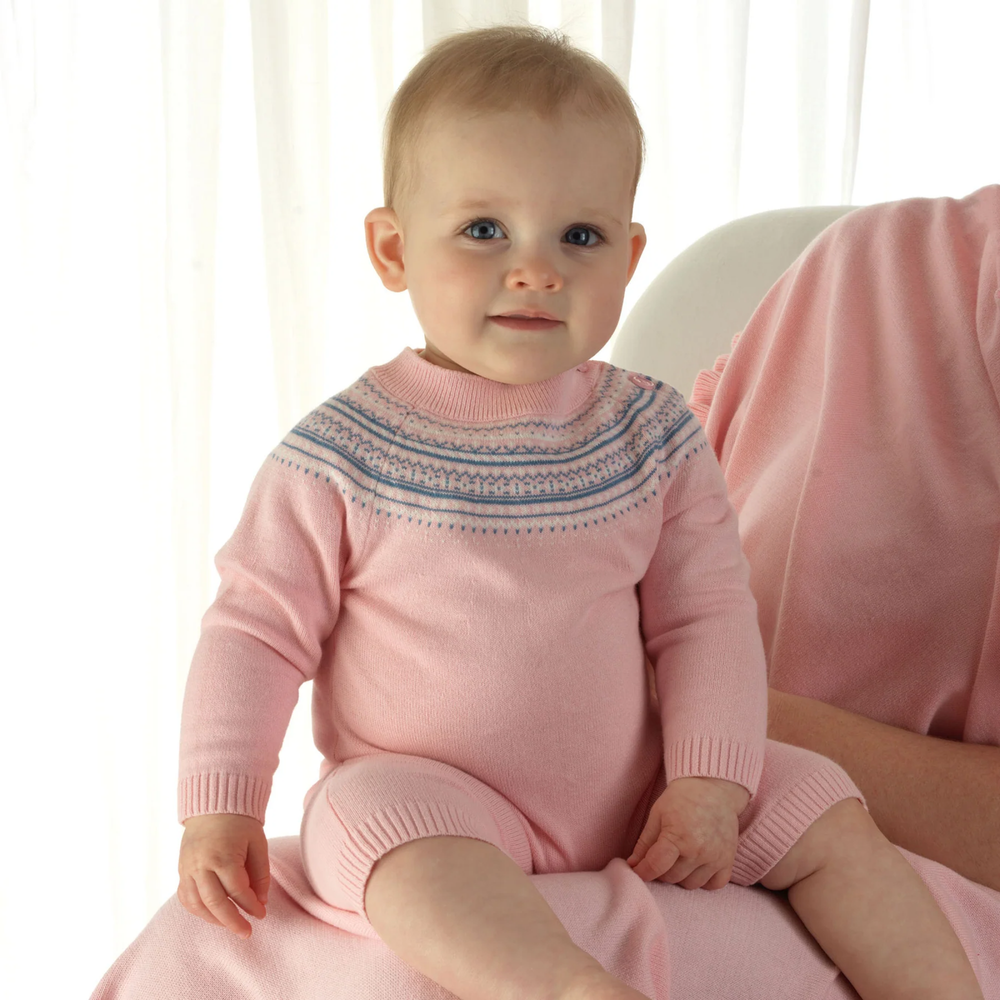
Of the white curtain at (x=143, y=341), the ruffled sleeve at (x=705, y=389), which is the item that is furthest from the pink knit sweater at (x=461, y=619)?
the white curtain at (x=143, y=341)

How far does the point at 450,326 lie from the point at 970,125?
204 centimetres

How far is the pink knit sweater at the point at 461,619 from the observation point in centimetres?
84

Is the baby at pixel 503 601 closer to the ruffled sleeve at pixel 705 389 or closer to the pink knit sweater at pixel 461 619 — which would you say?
the pink knit sweater at pixel 461 619

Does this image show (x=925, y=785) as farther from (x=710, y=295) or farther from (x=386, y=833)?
(x=710, y=295)

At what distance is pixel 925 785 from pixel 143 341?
3.94ft

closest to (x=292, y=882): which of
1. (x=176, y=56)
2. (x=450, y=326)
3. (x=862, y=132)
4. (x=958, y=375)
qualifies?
(x=450, y=326)

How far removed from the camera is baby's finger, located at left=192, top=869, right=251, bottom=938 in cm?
75

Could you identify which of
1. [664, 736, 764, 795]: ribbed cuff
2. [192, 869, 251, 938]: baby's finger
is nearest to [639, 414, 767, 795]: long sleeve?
[664, 736, 764, 795]: ribbed cuff

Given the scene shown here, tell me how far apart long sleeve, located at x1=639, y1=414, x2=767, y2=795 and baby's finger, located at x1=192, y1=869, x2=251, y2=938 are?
1.08 ft

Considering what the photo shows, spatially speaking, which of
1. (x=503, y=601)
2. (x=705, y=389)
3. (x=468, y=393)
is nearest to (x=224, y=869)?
(x=503, y=601)

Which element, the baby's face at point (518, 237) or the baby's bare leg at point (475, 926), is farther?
the baby's face at point (518, 237)

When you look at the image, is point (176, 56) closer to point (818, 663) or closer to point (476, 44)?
point (476, 44)

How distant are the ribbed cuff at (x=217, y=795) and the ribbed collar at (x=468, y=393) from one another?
1.01 ft

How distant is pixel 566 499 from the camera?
34.3 inches
